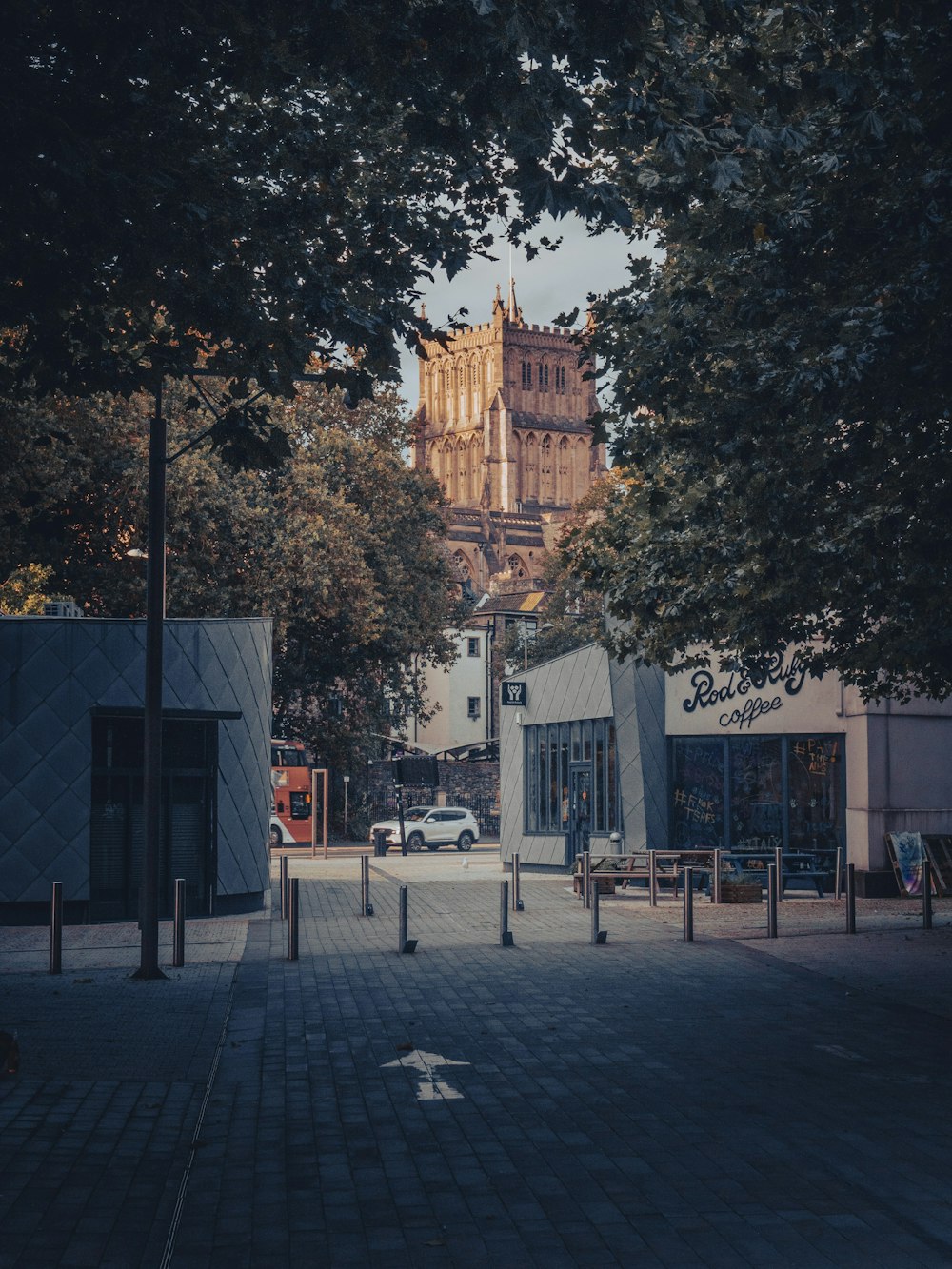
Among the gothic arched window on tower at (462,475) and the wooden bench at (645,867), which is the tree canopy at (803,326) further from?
the gothic arched window on tower at (462,475)

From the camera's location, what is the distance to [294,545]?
135 ft

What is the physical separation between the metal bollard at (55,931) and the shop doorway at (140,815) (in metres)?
6.45

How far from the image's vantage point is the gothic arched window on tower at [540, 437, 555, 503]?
169 m

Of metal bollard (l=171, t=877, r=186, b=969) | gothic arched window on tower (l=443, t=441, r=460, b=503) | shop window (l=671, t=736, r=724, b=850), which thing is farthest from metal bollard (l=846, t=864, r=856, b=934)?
gothic arched window on tower (l=443, t=441, r=460, b=503)

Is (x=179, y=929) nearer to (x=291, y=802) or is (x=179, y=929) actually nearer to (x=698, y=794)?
(x=698, y=794)

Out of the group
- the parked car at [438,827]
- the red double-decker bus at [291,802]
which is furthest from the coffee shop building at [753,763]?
the red double-decker bus at [291,802]

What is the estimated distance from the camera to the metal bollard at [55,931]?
1541 cm

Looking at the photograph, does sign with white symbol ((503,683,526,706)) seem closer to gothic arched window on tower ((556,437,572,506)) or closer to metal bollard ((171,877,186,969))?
metal bollard ((171,877,186,969))

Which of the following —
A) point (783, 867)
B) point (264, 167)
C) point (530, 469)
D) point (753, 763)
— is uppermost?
point (530, 469)

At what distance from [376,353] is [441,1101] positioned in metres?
5.19

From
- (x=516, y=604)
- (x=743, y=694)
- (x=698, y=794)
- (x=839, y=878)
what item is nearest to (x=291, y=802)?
(x=698, y=794)

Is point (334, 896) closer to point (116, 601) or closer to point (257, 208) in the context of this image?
point (116, 601)

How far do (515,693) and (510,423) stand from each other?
438ft

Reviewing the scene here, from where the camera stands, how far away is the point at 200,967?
16078 mm
